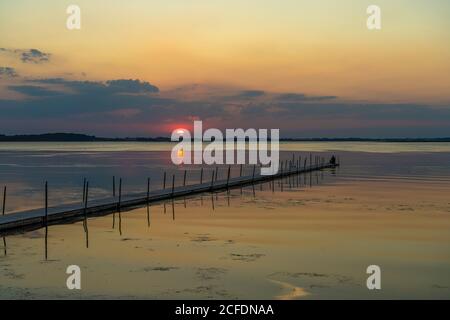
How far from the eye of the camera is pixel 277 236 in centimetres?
2192

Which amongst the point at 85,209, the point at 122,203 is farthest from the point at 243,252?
the point at 122,203

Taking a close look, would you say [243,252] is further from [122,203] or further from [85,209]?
[122,203]

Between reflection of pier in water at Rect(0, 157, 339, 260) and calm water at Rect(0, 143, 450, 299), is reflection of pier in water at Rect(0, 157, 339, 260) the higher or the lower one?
the higher one

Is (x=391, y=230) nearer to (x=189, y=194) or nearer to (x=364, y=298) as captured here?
(x=364, y=298)

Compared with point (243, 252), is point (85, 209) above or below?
above

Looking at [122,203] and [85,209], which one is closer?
[85,209]

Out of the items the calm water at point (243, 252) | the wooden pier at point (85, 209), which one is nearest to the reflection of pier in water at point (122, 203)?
the wooden pier at point (85, 209)

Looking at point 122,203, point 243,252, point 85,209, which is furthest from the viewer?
point 122,203

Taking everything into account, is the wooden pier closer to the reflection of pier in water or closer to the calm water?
the reflection of pier in water

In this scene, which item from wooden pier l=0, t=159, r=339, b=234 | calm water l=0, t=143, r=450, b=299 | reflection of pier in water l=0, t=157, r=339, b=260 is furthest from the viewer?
reflection of pier in water l=0, t=157, r=339, b=260

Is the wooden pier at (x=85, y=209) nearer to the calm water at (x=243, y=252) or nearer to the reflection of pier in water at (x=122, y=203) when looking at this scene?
the reflection of pier in water at (x=122, y=203)

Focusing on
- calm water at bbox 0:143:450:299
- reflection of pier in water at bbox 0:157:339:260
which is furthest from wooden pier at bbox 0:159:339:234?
calm water at bbox 0:143:450:299

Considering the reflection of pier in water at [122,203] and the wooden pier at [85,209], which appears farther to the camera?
the reflection of pier in water at [122,203]
